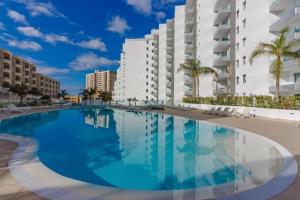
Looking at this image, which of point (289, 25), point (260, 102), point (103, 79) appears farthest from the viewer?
point (103, 79)

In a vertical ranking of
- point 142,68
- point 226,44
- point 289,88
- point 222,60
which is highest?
point 142,68

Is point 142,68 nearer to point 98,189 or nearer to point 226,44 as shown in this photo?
point 226,44

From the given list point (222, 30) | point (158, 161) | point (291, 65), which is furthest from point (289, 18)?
point (158, 161)

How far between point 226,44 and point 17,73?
65910 mm

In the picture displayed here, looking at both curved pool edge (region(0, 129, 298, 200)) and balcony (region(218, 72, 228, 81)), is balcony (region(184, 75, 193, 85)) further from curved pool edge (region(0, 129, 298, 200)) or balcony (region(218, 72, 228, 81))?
curved pool edge (region(0, 129, 298, 200))

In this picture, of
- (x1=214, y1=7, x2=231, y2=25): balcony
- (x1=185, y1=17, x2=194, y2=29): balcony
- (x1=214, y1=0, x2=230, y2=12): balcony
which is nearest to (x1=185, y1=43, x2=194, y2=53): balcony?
(x1=185, y1=17, x2=194, y2=29): balcony

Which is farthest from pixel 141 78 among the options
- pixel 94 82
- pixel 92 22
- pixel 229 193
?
pixel 94 82

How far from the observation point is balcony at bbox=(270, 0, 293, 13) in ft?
86.8

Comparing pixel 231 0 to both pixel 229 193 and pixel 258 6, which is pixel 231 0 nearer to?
pixel 258 6

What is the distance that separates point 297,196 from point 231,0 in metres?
40.4

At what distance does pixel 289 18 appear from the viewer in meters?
24.3

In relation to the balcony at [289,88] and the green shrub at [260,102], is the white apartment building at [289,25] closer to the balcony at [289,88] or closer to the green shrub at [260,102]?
the balcony at [289,88]

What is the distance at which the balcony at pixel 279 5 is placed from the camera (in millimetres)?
26453

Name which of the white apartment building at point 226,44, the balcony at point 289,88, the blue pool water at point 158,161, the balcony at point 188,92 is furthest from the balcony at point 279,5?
the balcony at point 188,92
